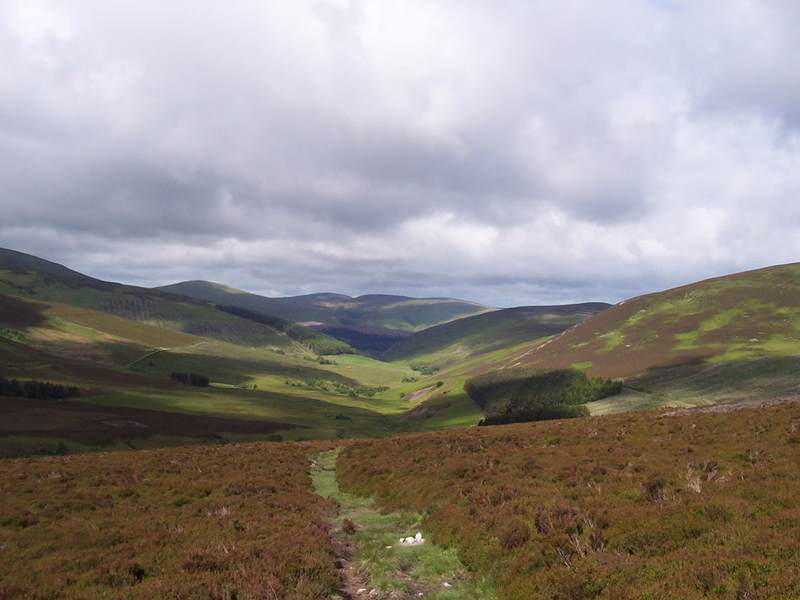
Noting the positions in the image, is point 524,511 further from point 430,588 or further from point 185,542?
point 185,542

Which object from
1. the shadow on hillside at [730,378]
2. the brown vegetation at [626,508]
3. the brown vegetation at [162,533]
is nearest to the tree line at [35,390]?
the brown vegetation at [162,533]

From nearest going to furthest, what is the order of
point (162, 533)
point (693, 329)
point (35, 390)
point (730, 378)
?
1. point (162, 533)
2. point (730, 378)
3. point (35, 390)
4. point (693, 329)

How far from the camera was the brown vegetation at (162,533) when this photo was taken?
1262 centimetres

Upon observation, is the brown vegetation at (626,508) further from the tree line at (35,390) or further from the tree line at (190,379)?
the tree line at (190,379)

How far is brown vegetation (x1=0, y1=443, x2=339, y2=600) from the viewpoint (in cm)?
1262

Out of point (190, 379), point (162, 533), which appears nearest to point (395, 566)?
point (162, 533)

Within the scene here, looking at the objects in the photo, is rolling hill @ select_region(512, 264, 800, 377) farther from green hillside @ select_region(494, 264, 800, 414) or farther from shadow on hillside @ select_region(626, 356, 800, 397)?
shadow on hillside @ select_region(626, 356, 800, 397)

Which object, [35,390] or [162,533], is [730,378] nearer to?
[162,533]

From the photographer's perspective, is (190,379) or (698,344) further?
(190,379)

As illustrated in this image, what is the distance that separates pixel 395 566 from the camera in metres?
14.7

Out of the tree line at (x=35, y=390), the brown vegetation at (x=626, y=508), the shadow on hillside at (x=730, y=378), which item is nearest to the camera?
the brown vegetation at (x=626, y=508)

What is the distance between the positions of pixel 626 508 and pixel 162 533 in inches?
664

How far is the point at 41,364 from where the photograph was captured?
144 metres

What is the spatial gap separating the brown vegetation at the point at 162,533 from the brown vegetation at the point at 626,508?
16.5ft
